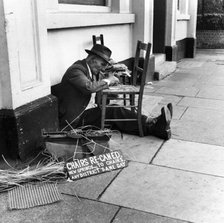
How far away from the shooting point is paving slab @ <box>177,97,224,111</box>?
5738 mm

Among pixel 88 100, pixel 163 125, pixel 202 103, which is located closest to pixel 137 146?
pixel 163 125

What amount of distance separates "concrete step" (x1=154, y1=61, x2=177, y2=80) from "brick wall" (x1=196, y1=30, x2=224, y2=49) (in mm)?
6316

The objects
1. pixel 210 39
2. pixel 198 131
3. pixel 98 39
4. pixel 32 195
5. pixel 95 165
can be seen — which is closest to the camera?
pixel 32 195

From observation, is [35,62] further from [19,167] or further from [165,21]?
[165,21]

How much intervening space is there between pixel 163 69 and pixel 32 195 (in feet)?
19.5

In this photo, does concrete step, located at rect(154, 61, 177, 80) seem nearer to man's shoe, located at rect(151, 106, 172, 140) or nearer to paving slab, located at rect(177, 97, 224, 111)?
paving slab, located at rect(177, 97, 224, 111)

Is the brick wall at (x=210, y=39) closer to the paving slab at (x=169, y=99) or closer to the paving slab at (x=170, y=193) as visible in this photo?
the paving slab at (x=169, y=99)

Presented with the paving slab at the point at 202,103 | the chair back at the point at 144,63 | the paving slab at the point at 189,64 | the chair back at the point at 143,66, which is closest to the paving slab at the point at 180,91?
the paving slab at the point at 202,103

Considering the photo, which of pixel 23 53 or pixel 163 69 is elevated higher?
pixel 23 53

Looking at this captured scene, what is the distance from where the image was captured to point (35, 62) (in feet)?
11.9

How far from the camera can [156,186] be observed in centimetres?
313

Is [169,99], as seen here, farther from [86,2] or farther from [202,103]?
[86,2]

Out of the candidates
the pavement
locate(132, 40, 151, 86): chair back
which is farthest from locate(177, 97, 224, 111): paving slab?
locate(132, 40, 151, 86): chair back

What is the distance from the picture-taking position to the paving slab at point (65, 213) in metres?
2.62
